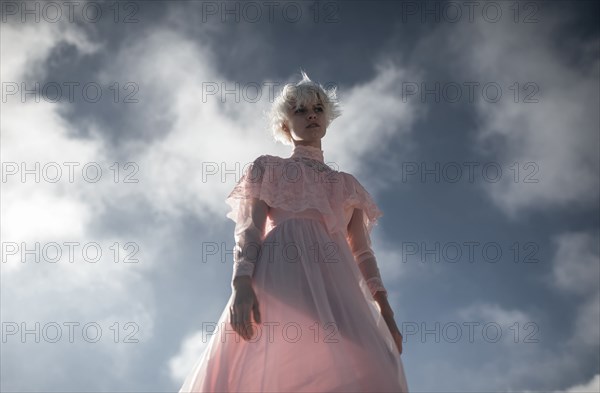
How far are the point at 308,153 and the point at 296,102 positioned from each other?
36 centimetres

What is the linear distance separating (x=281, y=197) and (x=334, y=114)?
0.94m

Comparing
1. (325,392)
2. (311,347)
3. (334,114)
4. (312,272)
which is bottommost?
(325,392)

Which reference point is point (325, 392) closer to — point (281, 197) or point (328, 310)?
point (328, 310)

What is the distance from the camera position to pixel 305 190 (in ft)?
9.99

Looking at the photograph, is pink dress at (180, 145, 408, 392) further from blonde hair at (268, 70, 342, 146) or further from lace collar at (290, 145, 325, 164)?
blonde hair at (268, 70, 342, 146)

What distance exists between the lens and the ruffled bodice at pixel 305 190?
299cm

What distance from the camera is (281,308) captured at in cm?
255

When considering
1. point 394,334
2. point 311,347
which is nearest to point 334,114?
point 394,334

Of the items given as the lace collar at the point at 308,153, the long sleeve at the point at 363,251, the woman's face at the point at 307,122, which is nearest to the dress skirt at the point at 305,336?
the long sleeve at the point at 363,251

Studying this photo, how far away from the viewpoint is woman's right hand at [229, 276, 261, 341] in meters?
2.45

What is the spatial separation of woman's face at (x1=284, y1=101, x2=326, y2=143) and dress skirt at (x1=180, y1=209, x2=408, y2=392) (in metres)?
0.82

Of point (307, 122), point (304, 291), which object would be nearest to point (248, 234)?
point (304, 291)

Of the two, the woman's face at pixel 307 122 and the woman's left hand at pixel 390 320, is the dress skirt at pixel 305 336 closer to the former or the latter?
the woman's left hand at pixel 390 320

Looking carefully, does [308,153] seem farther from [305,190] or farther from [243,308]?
[243,308]
